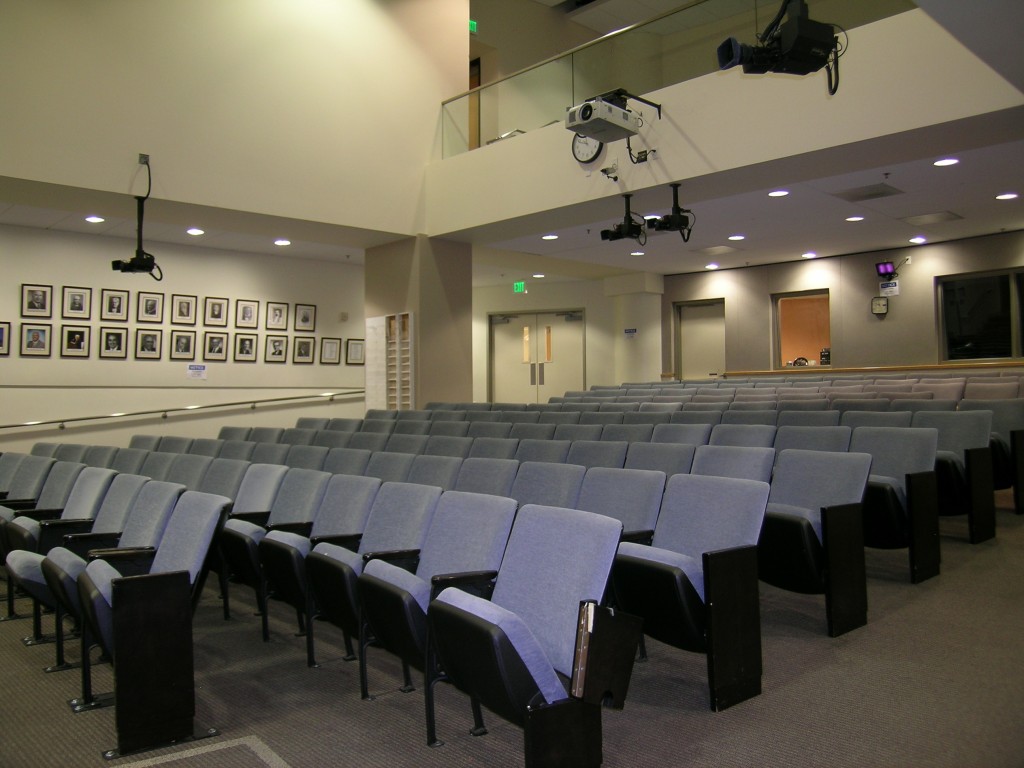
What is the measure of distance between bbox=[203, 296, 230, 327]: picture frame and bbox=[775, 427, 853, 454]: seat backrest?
902cm

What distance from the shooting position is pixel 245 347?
11.6m

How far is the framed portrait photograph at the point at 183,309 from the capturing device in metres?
11.0

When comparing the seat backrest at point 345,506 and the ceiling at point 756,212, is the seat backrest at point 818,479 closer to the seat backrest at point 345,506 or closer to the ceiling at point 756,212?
the seat backrest at point 345,506

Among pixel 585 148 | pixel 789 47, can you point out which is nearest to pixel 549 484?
pixel 789 47

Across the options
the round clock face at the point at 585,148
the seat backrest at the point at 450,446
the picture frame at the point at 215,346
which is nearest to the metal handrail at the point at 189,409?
the picture frame at the point at 215,346

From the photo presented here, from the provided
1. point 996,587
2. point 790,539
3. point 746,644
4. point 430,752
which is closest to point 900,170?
point 996,587

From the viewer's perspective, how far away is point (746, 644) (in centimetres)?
282

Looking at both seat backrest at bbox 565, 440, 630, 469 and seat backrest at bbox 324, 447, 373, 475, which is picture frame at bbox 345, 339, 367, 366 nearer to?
seat backrest at bbox 324, 447, 373, 475

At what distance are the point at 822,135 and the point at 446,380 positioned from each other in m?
5.70

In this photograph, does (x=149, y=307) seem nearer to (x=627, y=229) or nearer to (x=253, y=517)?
(x=627, y=229)

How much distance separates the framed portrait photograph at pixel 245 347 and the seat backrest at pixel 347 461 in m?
6.92

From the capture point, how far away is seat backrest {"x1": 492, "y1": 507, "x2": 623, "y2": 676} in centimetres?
235

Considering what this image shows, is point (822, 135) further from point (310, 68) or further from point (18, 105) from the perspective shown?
point (18, 105)

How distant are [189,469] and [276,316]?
285 inches
